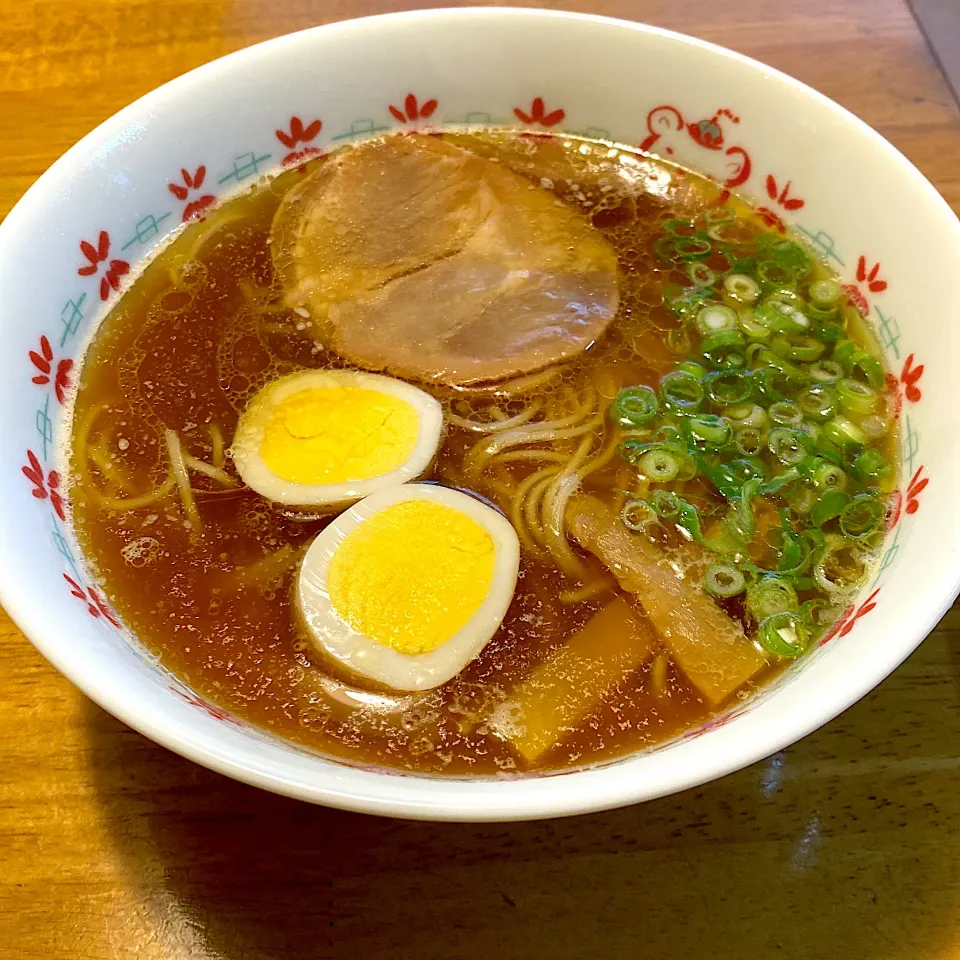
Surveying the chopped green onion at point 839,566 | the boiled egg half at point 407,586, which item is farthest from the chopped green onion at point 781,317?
the boiled egg half at point 407,586

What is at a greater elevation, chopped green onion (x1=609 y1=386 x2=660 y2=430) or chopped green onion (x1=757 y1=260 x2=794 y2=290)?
chopped green onion (x1=757 y1=260 x2=794 y2=290)

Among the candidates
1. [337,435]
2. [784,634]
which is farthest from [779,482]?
[337,435]

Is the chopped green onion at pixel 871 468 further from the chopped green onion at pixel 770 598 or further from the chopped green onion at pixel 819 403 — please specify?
the chopped green onion at pixel 770 598

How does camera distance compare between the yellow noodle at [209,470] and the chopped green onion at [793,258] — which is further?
the chopped green onion at [793,258]

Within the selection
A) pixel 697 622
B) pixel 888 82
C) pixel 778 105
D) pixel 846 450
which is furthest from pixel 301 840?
pixel 888 82

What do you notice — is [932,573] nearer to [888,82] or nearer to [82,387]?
[82,387]

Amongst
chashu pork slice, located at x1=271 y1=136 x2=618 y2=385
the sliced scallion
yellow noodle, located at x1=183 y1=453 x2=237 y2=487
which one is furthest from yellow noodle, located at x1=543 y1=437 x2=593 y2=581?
yellow noodle, located at x1=183 y1=453 x2=237 y2=487

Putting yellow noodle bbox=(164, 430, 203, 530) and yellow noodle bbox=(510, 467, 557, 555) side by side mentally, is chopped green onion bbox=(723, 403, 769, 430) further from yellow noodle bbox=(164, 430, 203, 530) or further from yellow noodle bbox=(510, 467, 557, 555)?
yellow noodle bbox=(164, 430, 203, 530)
